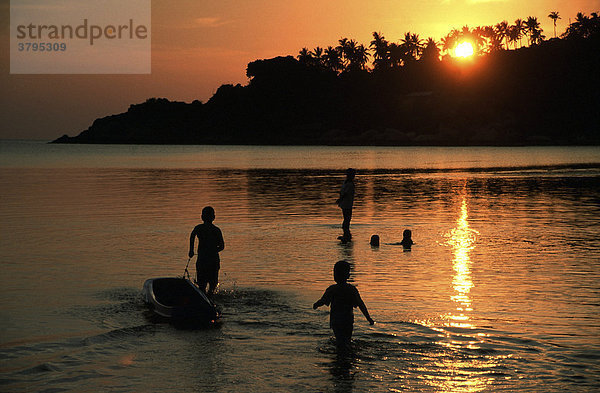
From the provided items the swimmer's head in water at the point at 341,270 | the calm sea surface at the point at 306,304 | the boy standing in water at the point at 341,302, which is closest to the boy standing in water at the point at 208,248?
the calm sea surface at the point at 306,304

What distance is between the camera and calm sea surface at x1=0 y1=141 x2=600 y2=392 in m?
8.84

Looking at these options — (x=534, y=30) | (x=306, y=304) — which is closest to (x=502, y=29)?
(x=534, y=30)

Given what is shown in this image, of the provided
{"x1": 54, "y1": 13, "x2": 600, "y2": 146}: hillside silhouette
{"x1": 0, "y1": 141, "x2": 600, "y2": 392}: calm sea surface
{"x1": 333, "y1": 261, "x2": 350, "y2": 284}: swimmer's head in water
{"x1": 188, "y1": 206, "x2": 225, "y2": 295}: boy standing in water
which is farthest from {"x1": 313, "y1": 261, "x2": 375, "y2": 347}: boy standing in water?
{"x1": 54, "y1": 13, "x2": 600, "y2": 146}: hillside silhouette

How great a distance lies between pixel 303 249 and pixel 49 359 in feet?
32.4

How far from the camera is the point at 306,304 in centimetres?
1241

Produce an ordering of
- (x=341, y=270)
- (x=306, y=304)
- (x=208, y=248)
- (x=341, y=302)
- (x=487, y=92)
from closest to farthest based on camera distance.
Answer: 1. (x=341, y=270)
2. (x=341, y=302)
3. (x=208, y=248)
4. (x=306, y=304)
5. (x=487, y=92)

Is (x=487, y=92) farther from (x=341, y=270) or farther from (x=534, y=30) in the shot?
(x=341, y=270)

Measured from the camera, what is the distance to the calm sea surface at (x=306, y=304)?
884 centimetres

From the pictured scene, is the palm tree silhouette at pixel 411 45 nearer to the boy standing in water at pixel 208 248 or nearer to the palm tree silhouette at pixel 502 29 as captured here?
the palm tree silhouette at pixel 502 29

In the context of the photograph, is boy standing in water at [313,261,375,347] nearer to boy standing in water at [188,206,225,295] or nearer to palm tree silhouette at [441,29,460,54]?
boy standing in water at [188,206,225,295]

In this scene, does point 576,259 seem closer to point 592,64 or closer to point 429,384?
point 429,384

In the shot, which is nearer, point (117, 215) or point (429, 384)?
point (429, 384)

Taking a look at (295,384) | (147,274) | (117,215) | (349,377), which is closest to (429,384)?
(349,377)

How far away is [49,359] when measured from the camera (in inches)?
375
